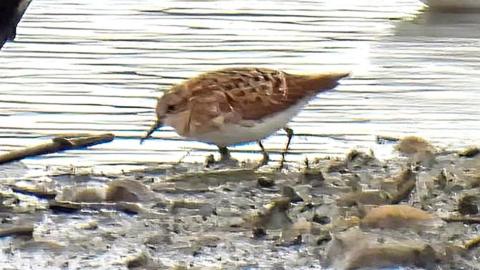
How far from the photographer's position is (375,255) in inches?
170

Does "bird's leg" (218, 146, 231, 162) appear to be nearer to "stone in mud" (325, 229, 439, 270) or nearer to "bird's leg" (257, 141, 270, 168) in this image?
"bird's leg" (257, 141, 270, 168)

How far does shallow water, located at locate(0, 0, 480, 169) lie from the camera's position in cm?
700

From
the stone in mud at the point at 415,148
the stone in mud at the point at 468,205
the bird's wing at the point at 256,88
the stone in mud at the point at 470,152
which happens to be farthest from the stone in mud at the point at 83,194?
the stone in mud at the point at 470,152

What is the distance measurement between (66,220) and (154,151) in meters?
1.63

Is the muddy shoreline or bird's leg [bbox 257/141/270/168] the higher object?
the muddy shoreline

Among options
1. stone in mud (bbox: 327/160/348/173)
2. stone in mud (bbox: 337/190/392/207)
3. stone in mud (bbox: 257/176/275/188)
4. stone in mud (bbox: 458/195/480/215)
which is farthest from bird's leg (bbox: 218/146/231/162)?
stone in mud (bbox: 458/195/480/215)

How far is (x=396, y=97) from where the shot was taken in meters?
8.06

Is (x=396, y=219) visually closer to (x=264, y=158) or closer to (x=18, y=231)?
(x=18, y=231)

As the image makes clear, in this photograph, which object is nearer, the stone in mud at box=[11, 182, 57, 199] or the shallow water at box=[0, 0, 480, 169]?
the stone in mud at box=[11, 182, 57, 199]

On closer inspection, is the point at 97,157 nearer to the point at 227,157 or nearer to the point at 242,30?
the point at 227,157

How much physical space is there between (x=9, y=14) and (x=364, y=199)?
1.82 m

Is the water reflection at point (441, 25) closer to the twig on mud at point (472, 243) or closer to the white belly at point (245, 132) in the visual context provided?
the white belly at point (245, 132)

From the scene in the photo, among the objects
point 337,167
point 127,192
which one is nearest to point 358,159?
point 337,167

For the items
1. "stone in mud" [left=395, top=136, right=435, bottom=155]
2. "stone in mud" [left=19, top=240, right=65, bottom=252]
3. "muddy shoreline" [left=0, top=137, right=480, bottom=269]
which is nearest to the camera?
"muddy shoreline" [left=0, top=137, right=480, bottom=269]
